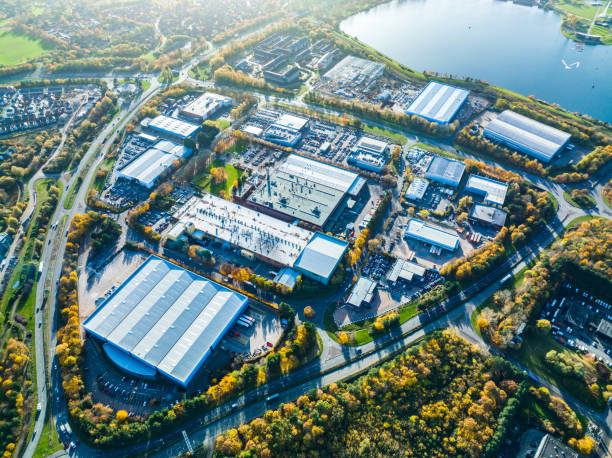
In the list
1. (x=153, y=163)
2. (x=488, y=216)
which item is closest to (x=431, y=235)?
(x=488, y=216)

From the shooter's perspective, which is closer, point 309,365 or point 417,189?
point 309,365

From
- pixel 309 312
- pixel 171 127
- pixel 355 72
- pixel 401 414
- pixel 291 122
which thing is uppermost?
pixel 355 72

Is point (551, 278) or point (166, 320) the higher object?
point (551, 278)

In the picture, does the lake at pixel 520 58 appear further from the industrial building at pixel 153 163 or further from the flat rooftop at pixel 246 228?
the flat rooftop at pixel 246 228

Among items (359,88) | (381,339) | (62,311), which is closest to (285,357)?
(381,339)

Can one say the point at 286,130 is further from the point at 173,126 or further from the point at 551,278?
the point at 551,278

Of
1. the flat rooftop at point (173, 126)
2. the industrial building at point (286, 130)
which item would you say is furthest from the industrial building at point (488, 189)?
the flat rooftop at point (173, 126)

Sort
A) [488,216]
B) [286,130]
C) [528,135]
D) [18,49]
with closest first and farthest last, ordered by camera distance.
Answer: [488,216], [528,135], [286,130], [18,49]

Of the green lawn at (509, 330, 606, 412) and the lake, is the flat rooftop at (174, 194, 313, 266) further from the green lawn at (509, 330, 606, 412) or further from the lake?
the lake
